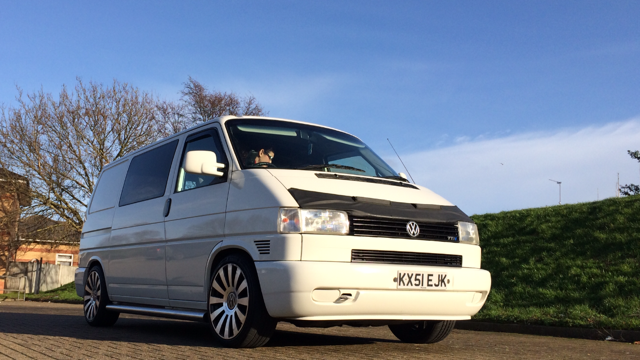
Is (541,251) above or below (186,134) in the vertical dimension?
below

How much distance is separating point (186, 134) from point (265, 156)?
4.64ft

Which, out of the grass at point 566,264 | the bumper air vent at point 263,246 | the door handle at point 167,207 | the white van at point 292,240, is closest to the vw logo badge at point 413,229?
the white van at point 292,240

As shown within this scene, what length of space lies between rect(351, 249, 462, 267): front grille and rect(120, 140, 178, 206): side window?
9.12 ft

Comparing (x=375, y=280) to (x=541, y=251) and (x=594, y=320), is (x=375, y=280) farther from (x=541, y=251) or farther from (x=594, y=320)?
(x=541, y=251)

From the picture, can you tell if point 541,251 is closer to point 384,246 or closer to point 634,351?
point 634,351

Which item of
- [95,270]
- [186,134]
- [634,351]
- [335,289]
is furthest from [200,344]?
[634,351]

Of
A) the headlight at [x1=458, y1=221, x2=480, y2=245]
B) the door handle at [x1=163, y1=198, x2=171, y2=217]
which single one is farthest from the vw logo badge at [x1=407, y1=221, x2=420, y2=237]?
the door handle at [x1=163, y1=198, x2=171, y2=217]

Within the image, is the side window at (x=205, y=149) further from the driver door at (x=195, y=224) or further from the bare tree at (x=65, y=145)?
the bare tree at (x=65, y=145)

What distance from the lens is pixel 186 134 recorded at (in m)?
7.05

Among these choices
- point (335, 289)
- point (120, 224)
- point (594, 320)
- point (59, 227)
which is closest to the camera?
point (335, 289)

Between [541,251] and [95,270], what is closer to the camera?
[95,270]

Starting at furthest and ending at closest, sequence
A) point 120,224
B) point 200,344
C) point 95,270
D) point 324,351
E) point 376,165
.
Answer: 1. point 95,270
2. point 120,224
3. point 376,165
4. point 200,344
5. point 324,351

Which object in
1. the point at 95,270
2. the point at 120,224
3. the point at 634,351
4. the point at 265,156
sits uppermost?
the point at 265,156

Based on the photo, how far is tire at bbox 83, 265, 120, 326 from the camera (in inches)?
323
